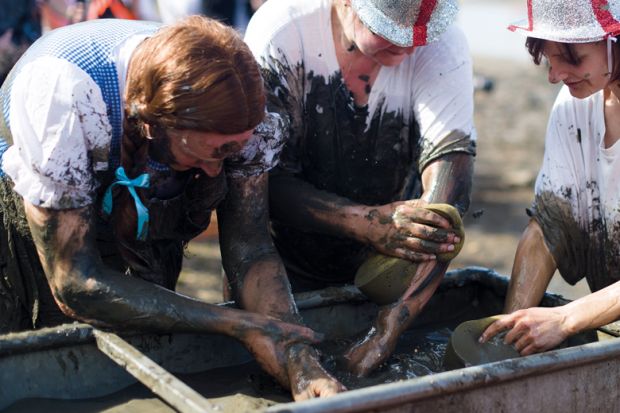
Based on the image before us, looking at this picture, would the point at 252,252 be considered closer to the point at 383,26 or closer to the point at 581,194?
the point at 383,26

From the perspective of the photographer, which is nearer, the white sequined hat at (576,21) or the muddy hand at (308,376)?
the muddy hand at (308,376)

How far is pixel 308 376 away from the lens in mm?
3053

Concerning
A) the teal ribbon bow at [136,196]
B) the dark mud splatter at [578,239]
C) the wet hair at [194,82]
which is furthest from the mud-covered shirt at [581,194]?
the teal ribbon bow at [136,196]

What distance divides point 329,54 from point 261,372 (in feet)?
4.03

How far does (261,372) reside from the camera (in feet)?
11.1

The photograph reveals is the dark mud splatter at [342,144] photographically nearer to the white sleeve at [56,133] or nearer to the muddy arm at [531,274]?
the muddy arm at [531,274]

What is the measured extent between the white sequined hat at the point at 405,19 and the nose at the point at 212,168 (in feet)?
2.55

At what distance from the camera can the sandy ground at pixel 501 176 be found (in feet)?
21.1

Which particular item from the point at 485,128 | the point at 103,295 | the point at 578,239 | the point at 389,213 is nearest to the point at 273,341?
the point at 103,295

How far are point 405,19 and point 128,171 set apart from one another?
3.79 ft

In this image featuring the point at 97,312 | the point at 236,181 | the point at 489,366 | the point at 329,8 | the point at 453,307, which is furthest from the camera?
the point at 453,307

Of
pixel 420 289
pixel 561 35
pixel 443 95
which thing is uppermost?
pixel 561 35

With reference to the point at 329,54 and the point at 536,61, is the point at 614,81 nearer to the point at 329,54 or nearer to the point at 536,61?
the point at 536,61

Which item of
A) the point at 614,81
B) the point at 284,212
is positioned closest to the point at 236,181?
the point at 284,212
